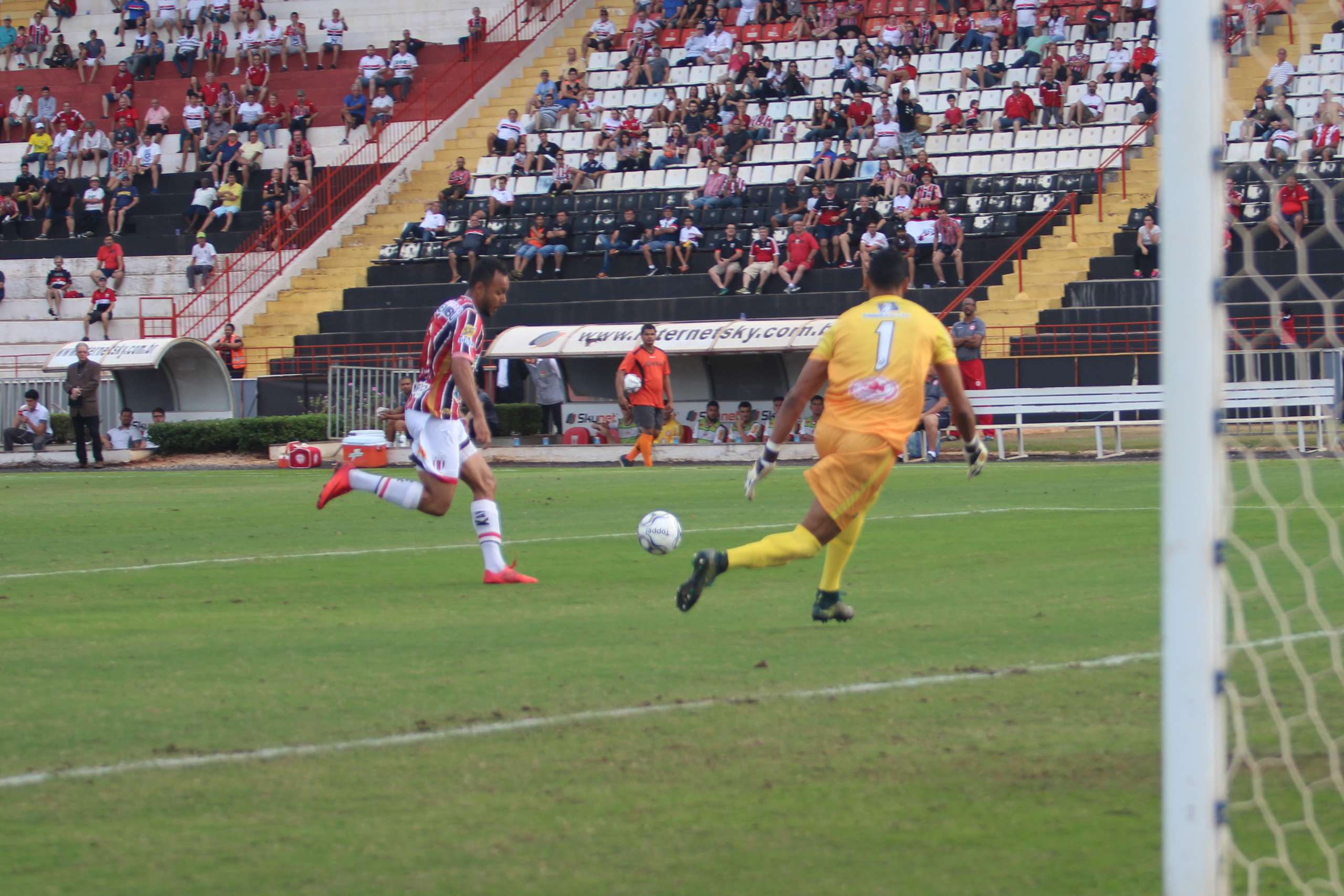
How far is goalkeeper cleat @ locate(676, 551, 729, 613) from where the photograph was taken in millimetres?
7941

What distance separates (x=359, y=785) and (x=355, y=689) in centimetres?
158

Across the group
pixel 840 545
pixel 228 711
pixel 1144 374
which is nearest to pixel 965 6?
pixel 1144 374

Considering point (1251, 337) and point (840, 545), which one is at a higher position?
point (1251, 337)

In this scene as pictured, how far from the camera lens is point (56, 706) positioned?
20.5 ft

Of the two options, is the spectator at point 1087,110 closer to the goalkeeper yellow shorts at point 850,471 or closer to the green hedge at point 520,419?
the green hedge at point 520,419

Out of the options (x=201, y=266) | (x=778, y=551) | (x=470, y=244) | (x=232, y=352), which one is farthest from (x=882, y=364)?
(x=201, y=266)

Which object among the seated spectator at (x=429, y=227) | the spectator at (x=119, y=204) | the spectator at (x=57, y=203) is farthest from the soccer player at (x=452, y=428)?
the spectator at (x=57, y=203)

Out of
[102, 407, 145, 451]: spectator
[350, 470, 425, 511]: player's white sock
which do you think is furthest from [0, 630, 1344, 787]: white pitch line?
[102, 407, 145, 451]: spectator

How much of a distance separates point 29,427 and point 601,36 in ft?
57.0

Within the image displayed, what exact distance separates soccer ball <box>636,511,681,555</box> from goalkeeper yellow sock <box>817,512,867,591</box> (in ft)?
7.26

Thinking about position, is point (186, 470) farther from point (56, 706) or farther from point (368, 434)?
point (56, 706)

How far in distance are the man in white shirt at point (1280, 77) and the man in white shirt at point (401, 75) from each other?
870 inches

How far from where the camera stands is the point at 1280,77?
2602cm

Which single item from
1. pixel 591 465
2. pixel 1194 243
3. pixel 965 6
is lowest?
pixel 591 465
